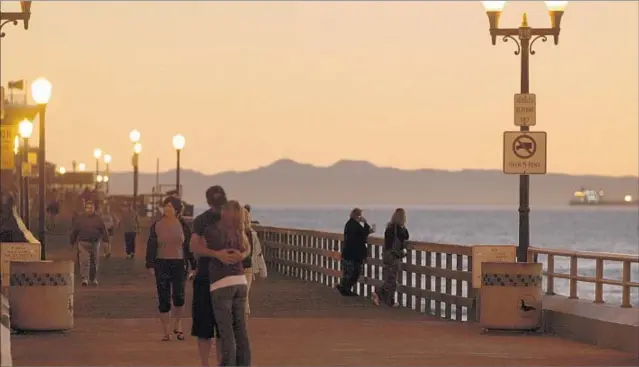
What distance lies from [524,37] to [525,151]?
5.31ft

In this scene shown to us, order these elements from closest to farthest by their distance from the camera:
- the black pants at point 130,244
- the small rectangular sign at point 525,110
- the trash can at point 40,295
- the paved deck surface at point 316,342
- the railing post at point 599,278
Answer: the paved deck surface at point 316,342, the railing post at point 599,278, the trash can at point 40,295, the small rectangular sign at point 525,110, the black pants at point 130,244

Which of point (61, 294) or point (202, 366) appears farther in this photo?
point (61, 294)

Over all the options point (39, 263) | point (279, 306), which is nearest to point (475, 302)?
point (279, 306)

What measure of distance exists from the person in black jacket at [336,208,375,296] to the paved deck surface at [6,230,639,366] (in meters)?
2.08

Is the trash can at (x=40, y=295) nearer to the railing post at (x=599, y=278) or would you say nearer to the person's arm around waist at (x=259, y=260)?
the person's arm around waist at (x=259, y=260)

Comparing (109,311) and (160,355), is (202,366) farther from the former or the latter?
(109,311)

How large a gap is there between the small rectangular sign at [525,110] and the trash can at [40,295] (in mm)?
6642

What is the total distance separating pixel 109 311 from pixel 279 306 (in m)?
3.18

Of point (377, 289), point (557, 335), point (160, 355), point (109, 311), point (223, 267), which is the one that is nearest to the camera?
point (223, 267)

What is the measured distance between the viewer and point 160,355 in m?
17.7

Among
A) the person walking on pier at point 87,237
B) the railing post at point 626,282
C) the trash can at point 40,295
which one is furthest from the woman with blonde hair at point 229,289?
the person walking on pier at point 87,237

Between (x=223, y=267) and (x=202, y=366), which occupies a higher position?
(x=223, y=267)

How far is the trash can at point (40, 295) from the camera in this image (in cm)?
2019

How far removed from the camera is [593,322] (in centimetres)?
1889
